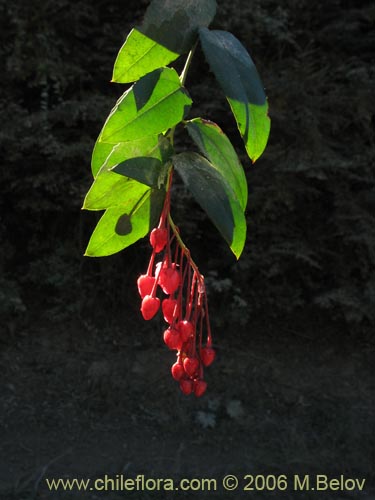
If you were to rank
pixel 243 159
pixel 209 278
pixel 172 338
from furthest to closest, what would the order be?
pixel 209 278 → pixel 243 159 → pixel 172 338

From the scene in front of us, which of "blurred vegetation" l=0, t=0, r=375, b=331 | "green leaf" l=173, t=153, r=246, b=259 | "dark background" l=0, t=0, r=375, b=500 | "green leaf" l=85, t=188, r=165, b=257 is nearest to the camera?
"green leaf" l=173, t=153, r=246, b=259

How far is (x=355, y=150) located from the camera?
4.33 metres

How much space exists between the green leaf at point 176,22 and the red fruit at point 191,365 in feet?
1.09

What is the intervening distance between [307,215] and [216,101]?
1040 millimetres

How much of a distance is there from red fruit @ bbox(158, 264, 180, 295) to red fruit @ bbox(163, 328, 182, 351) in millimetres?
60

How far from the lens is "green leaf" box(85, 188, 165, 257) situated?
2.38ft

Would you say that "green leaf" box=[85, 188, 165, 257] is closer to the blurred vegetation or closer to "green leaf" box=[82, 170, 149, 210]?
"green leaf" box=[82, 170, 149, 210]

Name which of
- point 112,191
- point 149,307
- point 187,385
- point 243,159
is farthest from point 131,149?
point 243,159

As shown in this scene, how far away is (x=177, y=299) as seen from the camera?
0.76 metres

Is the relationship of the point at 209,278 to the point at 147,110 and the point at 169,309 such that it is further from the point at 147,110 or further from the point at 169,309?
the point at 147,110

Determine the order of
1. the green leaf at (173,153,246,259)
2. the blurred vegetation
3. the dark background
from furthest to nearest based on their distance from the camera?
the blurred vegetation < the dark background < the green leaf at (173,153,246,259)

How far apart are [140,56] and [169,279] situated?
0.76ft

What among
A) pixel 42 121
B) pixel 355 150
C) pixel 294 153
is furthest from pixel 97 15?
pixel 355 150

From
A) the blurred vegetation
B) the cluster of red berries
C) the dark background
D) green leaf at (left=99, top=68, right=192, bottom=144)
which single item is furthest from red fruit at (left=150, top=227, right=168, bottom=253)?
the blurred vegetation
